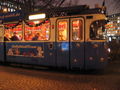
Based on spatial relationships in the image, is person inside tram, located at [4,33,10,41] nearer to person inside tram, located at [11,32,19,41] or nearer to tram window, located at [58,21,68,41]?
person inside tram, located at [11,32,19,41]

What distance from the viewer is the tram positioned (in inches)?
384

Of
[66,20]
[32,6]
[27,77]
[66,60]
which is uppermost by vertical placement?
[32,6]

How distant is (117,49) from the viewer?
57.2ft

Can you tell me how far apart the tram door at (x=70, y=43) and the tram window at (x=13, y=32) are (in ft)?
9.58

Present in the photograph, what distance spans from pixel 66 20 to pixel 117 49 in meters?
8.72

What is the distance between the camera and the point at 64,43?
10.4 metres

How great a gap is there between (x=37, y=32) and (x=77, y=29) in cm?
262

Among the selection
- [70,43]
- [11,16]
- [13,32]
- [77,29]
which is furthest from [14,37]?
[77,29]

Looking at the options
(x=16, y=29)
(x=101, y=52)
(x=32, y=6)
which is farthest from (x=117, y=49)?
(x=32, y=6)

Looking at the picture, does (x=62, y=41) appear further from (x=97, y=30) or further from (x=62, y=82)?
(x=62, y=82)

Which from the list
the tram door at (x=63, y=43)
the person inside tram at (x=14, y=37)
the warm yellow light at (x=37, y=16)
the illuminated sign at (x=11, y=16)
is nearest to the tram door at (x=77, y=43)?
the tram door at (x=63, y=43)

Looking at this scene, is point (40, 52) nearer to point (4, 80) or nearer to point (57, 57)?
point (57, 57)

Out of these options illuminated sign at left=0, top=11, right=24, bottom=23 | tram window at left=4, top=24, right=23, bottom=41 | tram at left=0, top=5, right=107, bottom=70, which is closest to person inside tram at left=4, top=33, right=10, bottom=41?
tram window at left=4, top=24, right=23, bottom=41

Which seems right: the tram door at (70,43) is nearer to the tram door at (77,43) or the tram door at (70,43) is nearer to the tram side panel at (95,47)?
the tram door at (77,43)
